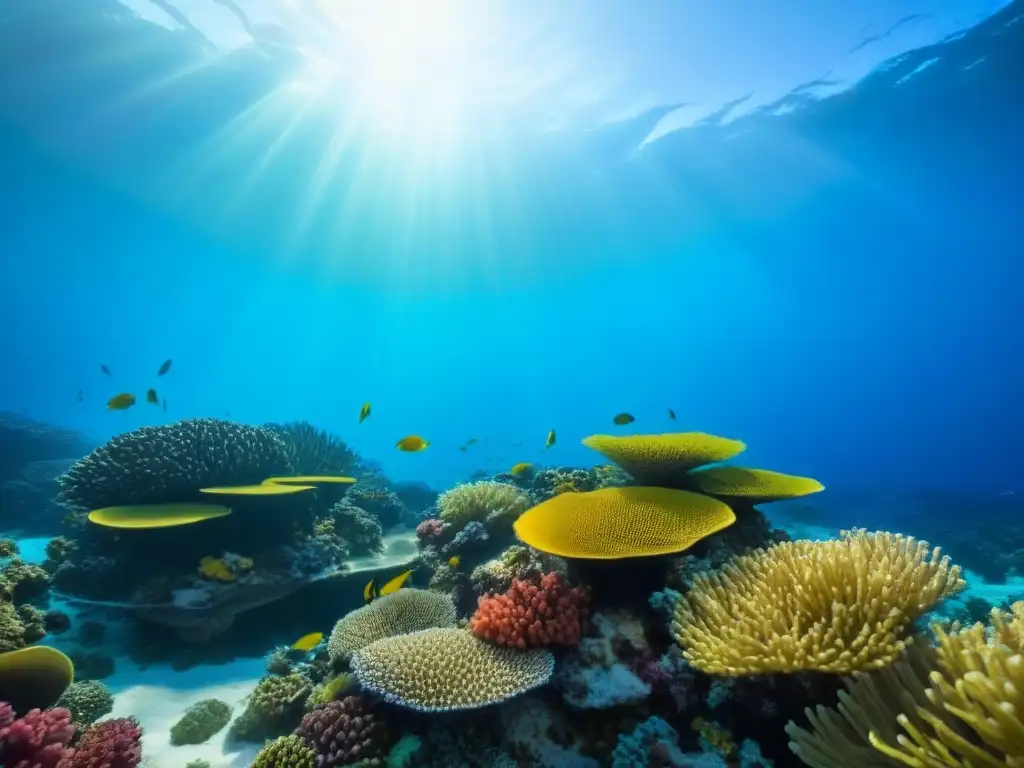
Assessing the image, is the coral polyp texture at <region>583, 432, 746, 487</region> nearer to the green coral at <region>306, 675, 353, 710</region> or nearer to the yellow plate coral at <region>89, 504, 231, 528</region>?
the green coral at <region>306, 675, 353, 710</region>

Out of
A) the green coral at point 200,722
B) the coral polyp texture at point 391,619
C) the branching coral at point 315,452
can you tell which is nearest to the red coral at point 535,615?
the coral polyp texture at point 391,619

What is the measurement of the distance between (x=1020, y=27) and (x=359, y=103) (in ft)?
112

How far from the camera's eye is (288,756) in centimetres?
375

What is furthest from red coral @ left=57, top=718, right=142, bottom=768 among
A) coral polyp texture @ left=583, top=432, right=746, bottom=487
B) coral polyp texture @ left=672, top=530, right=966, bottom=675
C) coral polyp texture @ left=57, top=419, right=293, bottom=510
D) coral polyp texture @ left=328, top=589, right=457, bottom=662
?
coral polyp texture @ left=583, top=432, right=746, bottom=487

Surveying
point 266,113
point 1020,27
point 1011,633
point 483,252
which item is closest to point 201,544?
→ point 1011,633

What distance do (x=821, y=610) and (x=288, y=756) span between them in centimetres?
429

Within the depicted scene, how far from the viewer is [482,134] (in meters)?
34.1

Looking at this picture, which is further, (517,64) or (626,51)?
(517,64)

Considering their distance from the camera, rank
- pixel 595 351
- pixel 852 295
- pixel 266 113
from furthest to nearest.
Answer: pixel 595 351 < pixel 852 295 < pixel 266 113

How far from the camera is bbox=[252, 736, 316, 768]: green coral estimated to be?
3.71 meters

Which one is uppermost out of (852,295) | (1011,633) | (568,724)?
(852,295)

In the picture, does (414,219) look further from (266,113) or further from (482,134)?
(266,113)

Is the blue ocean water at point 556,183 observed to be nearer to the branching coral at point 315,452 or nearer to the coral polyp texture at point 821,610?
the branching coral at point 315,452

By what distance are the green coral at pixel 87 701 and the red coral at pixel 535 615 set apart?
15.3 feet
